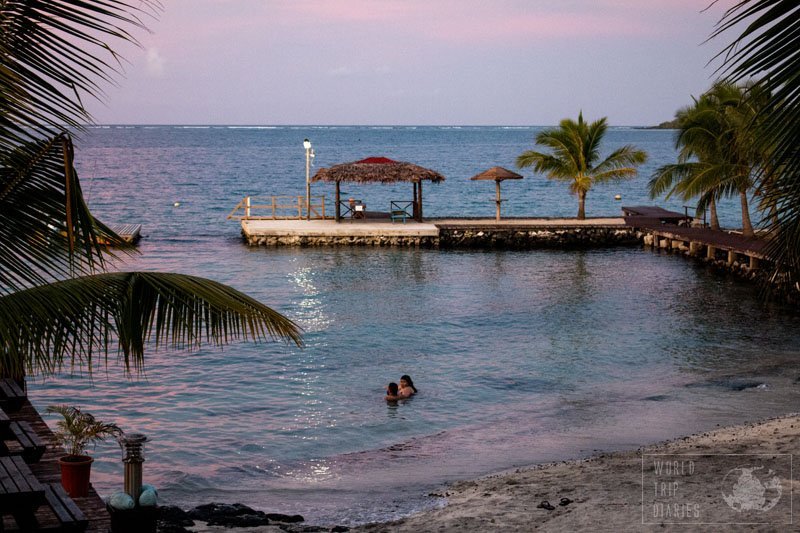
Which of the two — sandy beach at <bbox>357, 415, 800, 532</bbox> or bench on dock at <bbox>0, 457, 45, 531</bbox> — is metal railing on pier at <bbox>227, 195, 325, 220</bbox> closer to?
sandy beach at <bbox>357, 415, 800, 532</bbox>

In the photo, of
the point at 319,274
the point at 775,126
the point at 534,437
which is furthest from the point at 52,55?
the point at 319,274

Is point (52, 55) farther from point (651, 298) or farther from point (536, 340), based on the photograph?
point (651, 298)

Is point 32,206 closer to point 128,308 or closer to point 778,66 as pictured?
point 128,308

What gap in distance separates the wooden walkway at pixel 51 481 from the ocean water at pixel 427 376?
3.81 ft

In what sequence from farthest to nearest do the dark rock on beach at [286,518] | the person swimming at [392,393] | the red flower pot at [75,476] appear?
the person swimming at [392,393]
the dark rock on beach at [286,518]
the red flower pot at [75,476]

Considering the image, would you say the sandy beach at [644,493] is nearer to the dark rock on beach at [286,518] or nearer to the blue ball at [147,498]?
the dark rock on beach at [286,518]

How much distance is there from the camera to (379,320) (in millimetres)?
23031

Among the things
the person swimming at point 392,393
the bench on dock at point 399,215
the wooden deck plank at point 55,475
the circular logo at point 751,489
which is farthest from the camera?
the bench on dock at point 399,215

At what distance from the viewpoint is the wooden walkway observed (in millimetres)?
5809

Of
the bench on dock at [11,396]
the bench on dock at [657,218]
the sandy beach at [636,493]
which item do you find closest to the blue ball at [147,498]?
the bench on dock at [11,396]

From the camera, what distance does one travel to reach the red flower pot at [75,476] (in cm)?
780

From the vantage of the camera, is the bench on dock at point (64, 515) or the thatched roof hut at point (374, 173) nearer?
the bench on dock at point (64, 515)

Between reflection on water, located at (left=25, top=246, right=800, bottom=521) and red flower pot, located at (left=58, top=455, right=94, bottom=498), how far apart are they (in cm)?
320

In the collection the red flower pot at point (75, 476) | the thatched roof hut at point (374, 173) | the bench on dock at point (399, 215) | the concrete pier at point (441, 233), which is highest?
the thatched roof hut at point (374, 173)
